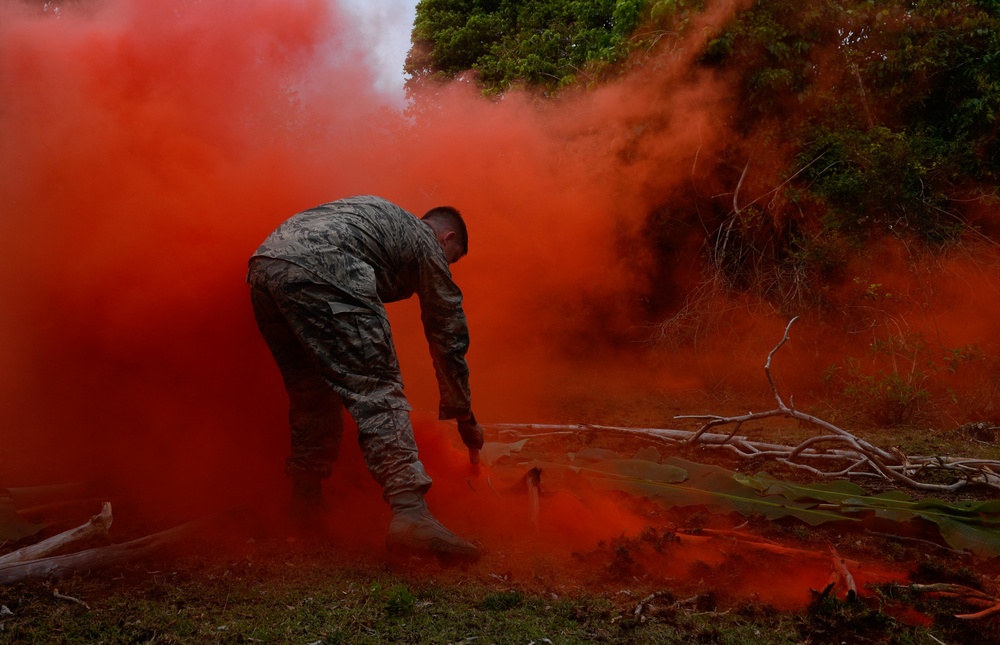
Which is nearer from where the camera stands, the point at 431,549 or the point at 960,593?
the point at 960,593

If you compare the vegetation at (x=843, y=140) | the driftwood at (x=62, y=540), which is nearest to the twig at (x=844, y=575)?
the driftwood at (x=62, y=540)

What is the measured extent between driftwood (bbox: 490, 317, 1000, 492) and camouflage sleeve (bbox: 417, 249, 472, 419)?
2.02 meters

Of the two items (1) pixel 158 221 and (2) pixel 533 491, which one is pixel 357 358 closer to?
(2) pixel 533 491

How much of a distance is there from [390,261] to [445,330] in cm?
49

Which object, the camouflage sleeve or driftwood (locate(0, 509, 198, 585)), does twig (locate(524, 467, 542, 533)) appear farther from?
driftwood (locate(0, 509, 198, 585))

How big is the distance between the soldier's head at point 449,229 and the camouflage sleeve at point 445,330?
1.01ft

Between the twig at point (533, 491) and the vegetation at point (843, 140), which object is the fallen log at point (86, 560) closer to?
the twig at point (533, 491)

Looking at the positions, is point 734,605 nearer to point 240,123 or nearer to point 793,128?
point 240,123

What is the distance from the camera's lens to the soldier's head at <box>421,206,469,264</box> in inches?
173

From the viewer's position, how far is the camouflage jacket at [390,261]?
144 inches

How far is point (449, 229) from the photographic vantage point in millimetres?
4398

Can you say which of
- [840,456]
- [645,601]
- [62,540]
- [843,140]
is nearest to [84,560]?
[62,540]

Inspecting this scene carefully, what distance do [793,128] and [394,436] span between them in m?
7.97

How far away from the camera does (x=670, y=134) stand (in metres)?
9.51
